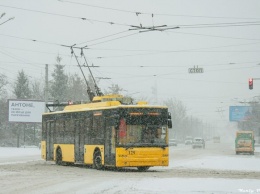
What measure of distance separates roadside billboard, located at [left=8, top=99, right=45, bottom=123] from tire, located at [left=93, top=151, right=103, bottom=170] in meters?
48.2

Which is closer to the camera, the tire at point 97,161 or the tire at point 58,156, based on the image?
the tire at point 97,161

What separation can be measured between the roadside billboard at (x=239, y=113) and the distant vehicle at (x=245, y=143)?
4431 centimetres

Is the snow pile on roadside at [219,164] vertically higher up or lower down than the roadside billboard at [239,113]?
lower down

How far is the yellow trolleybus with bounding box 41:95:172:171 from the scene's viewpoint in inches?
1049

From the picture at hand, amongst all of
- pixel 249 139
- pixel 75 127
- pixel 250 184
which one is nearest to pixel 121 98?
pixel 75 127

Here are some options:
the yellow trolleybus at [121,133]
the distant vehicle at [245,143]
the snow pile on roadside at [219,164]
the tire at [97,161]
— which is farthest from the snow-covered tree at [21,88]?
the tire at [97,161]

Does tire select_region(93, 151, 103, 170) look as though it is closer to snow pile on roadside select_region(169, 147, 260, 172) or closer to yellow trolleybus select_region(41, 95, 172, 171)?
yellow trolleybus select_region(41, 95, 172, 171)

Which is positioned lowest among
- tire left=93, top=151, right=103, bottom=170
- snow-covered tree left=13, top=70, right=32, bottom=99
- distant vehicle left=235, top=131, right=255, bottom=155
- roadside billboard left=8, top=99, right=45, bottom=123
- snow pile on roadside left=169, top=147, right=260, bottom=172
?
snow pile on roadside left=169, top=147, right=260, bottom=172

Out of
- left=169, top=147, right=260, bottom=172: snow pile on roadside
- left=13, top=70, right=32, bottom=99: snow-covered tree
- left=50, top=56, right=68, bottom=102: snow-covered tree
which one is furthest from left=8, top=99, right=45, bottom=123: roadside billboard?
left=169, top=147, right=260, bottom=172: snow pile on roadside

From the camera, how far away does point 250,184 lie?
17875mm

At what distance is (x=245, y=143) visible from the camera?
66.5 m

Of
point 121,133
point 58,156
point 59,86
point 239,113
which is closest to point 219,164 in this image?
point 58,156

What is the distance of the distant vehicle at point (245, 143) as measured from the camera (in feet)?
215

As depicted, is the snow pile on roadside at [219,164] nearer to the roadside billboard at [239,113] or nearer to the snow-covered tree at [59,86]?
the snow-covered tree at [59,86]
